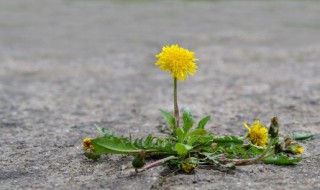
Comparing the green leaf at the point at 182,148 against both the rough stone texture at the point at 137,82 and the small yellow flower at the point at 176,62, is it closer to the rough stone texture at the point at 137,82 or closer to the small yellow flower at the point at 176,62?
the rough stone texture at the point at 137,82

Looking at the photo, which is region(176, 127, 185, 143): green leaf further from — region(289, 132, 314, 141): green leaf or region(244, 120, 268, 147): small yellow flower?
region(289, 132, 314, 141): green leaf

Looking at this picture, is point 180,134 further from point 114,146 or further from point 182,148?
point 114,146

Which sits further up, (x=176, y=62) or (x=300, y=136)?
(x=176, y=62)

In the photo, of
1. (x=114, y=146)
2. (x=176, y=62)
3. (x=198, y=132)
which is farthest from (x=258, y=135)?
(x=114, y=146)

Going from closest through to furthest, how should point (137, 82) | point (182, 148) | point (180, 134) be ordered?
1. point (182, 148)
2. point (180, 134)
3. point (137, 82)

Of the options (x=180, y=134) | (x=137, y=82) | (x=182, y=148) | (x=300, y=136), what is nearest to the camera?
(x=182, y=148)

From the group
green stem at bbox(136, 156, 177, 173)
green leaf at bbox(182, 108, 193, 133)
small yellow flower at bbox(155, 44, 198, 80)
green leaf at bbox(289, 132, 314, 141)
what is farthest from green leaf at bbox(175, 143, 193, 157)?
green leaf at bbox(289, 132, 314, 141)

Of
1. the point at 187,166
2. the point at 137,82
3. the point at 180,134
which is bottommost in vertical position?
the point at 187,166
